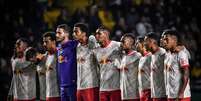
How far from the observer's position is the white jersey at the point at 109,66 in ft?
30.9

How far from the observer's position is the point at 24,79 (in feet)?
35.1

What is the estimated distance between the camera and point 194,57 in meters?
15.3

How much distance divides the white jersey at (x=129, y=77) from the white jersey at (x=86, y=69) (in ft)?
1.41

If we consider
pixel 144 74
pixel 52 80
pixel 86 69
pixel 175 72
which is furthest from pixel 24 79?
pixel 175 72

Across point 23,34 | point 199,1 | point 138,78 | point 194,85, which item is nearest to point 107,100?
point 138,78

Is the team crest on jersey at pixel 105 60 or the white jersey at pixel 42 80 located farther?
the white jersey at pixel 42 80

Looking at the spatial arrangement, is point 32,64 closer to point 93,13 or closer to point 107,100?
point 107,100

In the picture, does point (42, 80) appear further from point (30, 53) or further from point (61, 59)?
point (61, 59)

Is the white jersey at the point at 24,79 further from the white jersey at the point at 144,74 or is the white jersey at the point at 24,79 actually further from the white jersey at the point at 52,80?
the white jersey at the point at 144,74

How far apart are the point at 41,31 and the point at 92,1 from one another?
1708mm

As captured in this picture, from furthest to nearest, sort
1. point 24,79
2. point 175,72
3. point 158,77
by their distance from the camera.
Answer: point 24,79, point 158,77, point 175,72

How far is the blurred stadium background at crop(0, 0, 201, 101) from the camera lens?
51.0 feet

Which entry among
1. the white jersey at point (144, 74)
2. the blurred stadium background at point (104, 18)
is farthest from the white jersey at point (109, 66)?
the blurred stadium background at point (104, 18)

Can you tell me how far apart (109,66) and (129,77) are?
39 centimetres
